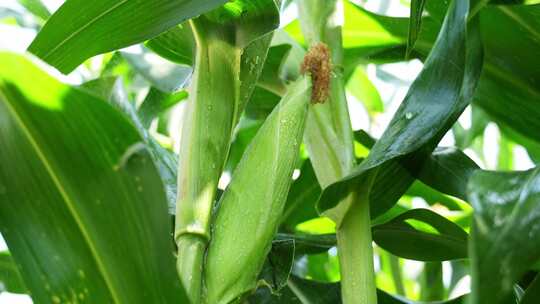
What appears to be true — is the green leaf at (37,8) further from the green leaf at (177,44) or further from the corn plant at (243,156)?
the green leaf at (177,44)

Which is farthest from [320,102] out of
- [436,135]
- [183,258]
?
[183,258]

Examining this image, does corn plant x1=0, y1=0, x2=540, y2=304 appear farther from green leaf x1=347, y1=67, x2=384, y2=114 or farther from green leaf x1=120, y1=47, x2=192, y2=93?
green leaf x1=347, y1=67, x2=384, y2=114

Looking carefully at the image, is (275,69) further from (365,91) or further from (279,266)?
(365,91)

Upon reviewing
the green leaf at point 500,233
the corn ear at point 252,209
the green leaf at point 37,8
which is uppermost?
the green leaf at point 37,8

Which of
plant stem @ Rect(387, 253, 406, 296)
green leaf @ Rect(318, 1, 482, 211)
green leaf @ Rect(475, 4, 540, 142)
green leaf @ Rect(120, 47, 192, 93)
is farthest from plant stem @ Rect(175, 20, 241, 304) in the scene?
plant stem @ Rect(387, 253, 406, 296)

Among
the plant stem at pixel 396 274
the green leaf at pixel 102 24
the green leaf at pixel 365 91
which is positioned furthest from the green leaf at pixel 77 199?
the green leaf at pixel 365 91

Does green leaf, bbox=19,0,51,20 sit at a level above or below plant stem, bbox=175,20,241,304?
above

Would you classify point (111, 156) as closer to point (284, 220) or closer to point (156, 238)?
point (156, 238)
